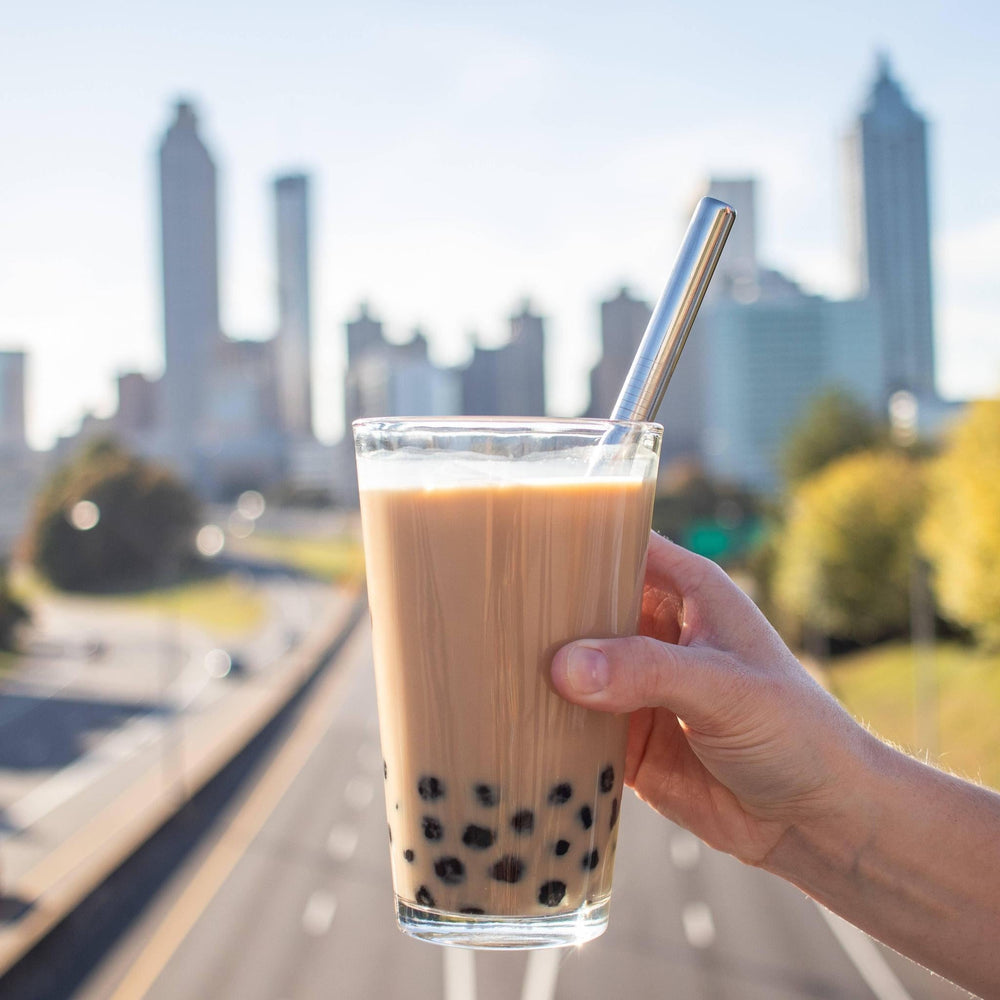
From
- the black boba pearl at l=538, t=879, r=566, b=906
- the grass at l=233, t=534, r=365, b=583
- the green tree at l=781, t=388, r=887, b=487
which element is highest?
the black boba pearl at l=538, t=879, r=566, b=906

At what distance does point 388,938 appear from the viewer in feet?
65.6

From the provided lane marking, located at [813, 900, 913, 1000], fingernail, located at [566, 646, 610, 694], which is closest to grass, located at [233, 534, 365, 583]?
lane marking, located at [813, 900, 913, 1000]

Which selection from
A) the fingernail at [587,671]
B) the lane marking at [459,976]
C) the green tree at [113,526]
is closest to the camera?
the fingernail at [587,671]

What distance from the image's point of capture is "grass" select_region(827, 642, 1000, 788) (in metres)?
20.8

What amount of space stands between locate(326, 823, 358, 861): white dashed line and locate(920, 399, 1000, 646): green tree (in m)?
12.2

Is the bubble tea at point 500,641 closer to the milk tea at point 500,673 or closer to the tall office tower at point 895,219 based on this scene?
the milk tea at point 500,673

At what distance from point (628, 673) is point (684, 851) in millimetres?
25672

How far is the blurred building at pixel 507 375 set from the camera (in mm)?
71250

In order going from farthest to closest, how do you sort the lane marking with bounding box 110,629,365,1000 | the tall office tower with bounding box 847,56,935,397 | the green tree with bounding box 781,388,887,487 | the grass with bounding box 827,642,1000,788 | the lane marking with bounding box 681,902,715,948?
1. the tall office tower with bounding box 847,56,935,397
2. the green tree with bounding box 781,388,887,487
3. the grass with bounding box 827,642,1000,788
4. the lane marking with bounding box 681,902,715,948
5. the lane marking with bounding box 110,629,365,1000

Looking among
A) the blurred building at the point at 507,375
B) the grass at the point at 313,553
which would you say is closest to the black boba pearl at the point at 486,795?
the grass at the point at 313,553

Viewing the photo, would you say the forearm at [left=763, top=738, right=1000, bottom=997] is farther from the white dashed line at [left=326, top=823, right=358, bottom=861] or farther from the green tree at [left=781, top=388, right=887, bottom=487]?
the green tree at [left=781, top=388, right=887, bottom=487]

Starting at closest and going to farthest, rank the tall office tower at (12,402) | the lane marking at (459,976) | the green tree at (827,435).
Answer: the lane marking at (459,976) → the green tree at (827,435) → the tall office tower at (12,402)

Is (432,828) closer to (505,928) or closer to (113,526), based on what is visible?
(505,928)

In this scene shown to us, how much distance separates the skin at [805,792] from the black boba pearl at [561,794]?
0.13 meters
